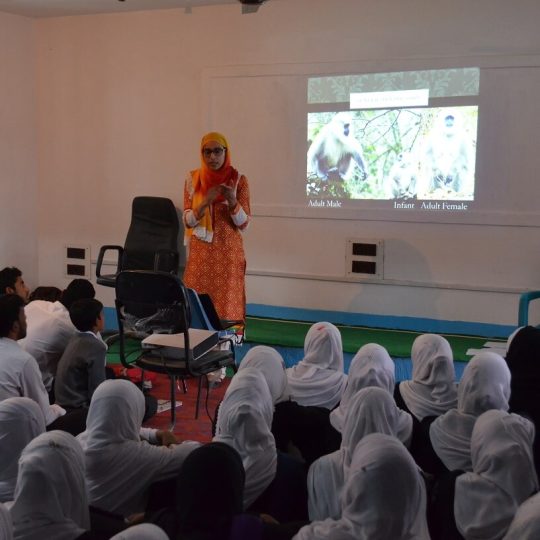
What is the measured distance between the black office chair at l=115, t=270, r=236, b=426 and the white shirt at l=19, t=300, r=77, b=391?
35 cm

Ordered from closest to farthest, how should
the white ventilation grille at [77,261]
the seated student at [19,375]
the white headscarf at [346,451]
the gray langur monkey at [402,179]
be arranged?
the white headscarf at [346,451]
the seated student at [19,375]
the gray langur monkey at [402,179]
the white ventilation grille at [77,261]

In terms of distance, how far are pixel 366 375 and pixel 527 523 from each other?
1348 mm

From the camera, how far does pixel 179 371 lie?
3770mm

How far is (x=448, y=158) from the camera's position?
18.3 feet

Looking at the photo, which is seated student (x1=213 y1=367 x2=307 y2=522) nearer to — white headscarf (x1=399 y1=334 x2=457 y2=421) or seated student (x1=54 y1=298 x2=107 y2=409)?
white headscarf (x1=399 y1=334 x2=457 y2=421)

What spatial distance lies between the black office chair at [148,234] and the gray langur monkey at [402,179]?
1.77 m

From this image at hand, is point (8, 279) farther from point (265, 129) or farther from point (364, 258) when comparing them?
point (364, 258)

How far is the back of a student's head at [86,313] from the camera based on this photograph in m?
3.52

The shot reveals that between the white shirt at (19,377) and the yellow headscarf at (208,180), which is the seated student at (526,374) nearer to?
the white shirt at (19,377)

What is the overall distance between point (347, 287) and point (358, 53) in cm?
177

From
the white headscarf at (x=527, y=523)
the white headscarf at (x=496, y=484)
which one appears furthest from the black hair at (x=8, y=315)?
the white headscarf at (x=527, y=523)

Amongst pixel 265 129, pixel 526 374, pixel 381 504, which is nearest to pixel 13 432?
pixel 381 504

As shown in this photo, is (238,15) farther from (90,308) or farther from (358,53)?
(90,308)

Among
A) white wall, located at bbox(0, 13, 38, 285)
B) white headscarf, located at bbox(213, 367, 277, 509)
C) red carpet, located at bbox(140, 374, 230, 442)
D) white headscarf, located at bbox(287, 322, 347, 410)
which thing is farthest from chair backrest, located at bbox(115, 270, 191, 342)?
white wall, located at bbox(0, 13, 38, 285)
